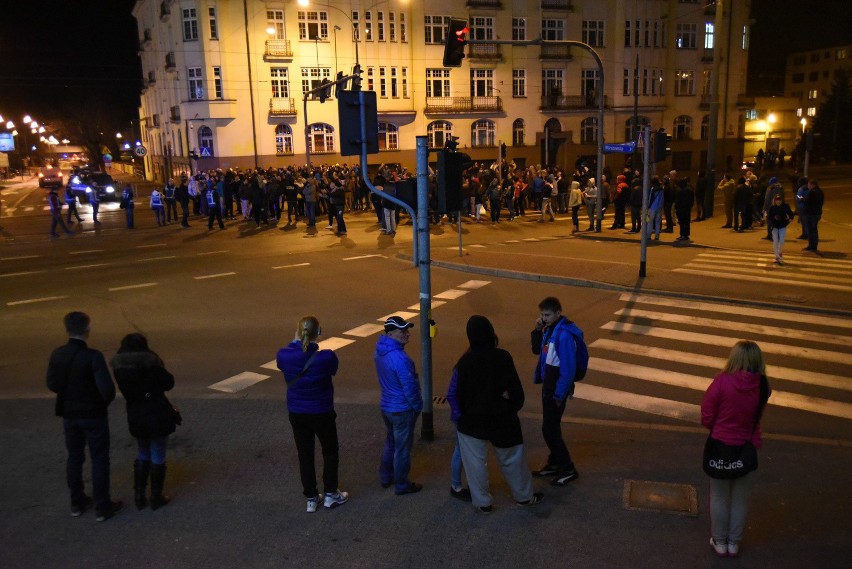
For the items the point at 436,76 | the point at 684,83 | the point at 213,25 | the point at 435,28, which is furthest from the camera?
the point at 684,83

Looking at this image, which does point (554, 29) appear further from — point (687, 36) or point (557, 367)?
point (557, 367)

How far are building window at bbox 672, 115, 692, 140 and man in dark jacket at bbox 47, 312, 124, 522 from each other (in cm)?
5503

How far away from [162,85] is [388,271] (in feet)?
157

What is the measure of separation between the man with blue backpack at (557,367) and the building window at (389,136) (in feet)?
143

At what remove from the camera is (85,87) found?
271 ft

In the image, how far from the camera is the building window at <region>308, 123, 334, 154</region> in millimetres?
47219

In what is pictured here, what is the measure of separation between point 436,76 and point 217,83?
14849mm

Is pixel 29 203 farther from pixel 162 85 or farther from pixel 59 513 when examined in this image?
pixel 59 513

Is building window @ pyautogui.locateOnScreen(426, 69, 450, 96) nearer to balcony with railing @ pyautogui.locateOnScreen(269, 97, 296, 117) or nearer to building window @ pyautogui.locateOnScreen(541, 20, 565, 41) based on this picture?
building window @ pyautogui.locateOnScreen(541, 20, 565, 41)

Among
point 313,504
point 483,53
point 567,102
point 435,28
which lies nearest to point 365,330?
point 313,504

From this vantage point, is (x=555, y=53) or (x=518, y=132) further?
(x=518, y=132)

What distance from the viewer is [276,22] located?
45.0 m

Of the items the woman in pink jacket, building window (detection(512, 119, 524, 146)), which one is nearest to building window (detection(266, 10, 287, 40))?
building window (detection(512, 119, 524, 146))

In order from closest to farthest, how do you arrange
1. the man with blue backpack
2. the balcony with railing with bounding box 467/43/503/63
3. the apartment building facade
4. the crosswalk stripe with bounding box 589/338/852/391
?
the man with blue backpack
the crosswalk stripe with bounding box 589/338/852/391
the apartment building facade
the balcony with railing with bounding box 467/43/503/63
